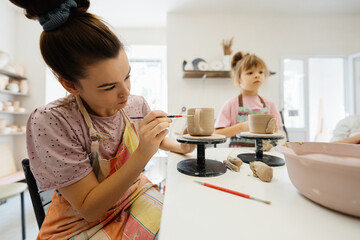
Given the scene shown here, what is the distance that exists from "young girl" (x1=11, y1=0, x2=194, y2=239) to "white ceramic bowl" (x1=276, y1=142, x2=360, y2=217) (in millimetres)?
389

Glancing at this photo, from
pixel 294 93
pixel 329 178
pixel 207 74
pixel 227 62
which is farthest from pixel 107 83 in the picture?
pixel 294 93

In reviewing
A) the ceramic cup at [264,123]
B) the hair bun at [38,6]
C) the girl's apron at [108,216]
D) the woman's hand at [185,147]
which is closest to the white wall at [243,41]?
the woman's hand at [185,147]

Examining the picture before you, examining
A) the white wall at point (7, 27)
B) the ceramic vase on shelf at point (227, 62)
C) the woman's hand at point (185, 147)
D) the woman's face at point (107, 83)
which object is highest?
the white wall at point (7, 27)

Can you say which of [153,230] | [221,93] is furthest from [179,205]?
[221,93]

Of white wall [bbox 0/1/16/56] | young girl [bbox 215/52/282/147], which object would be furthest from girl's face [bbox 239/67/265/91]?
white wall [bbox 0/1/16/56]

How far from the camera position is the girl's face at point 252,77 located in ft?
4.60

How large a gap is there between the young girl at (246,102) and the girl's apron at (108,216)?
2.69ft

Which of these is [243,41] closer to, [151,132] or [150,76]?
[150,76]

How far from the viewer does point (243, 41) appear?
3109 mm

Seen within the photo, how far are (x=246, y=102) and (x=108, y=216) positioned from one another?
1387 mm

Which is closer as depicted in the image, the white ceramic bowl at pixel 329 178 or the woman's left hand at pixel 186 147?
the white ceramic bowl at pixel 329 178

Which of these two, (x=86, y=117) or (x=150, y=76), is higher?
(x=150, y=76)

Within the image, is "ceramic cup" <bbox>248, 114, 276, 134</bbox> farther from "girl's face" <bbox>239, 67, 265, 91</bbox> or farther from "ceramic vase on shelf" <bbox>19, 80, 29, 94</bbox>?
"ceramic vase on shelf" <bbox>19, 80, 29, 94</bbox>

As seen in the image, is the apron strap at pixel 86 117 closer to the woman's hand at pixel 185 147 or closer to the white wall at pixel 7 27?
the woman's hand at pixel 185 147
